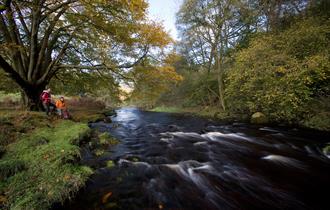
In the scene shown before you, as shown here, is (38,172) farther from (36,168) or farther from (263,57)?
(263,57)

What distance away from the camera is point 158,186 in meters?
4.01

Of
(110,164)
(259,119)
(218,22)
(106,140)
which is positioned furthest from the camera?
(218,22)

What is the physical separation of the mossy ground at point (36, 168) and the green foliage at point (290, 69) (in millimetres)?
10105

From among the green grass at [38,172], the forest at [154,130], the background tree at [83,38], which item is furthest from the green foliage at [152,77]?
the green grass at [38,172]

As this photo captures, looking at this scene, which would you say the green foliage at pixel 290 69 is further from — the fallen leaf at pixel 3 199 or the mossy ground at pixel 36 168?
the fallen leaf at pixel 3 199

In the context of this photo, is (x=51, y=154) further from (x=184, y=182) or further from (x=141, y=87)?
(x=141, y=87)

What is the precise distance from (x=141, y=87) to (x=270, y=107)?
29.3 ft

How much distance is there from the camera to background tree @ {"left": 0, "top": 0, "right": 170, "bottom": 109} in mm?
7738

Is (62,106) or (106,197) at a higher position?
(62,106)

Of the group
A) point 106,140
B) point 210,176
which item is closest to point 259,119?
point 210,176

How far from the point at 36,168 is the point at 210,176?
14.3 ft

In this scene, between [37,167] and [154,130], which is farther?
[154,130]

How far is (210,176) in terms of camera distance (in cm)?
452

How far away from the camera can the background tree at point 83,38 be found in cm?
774
